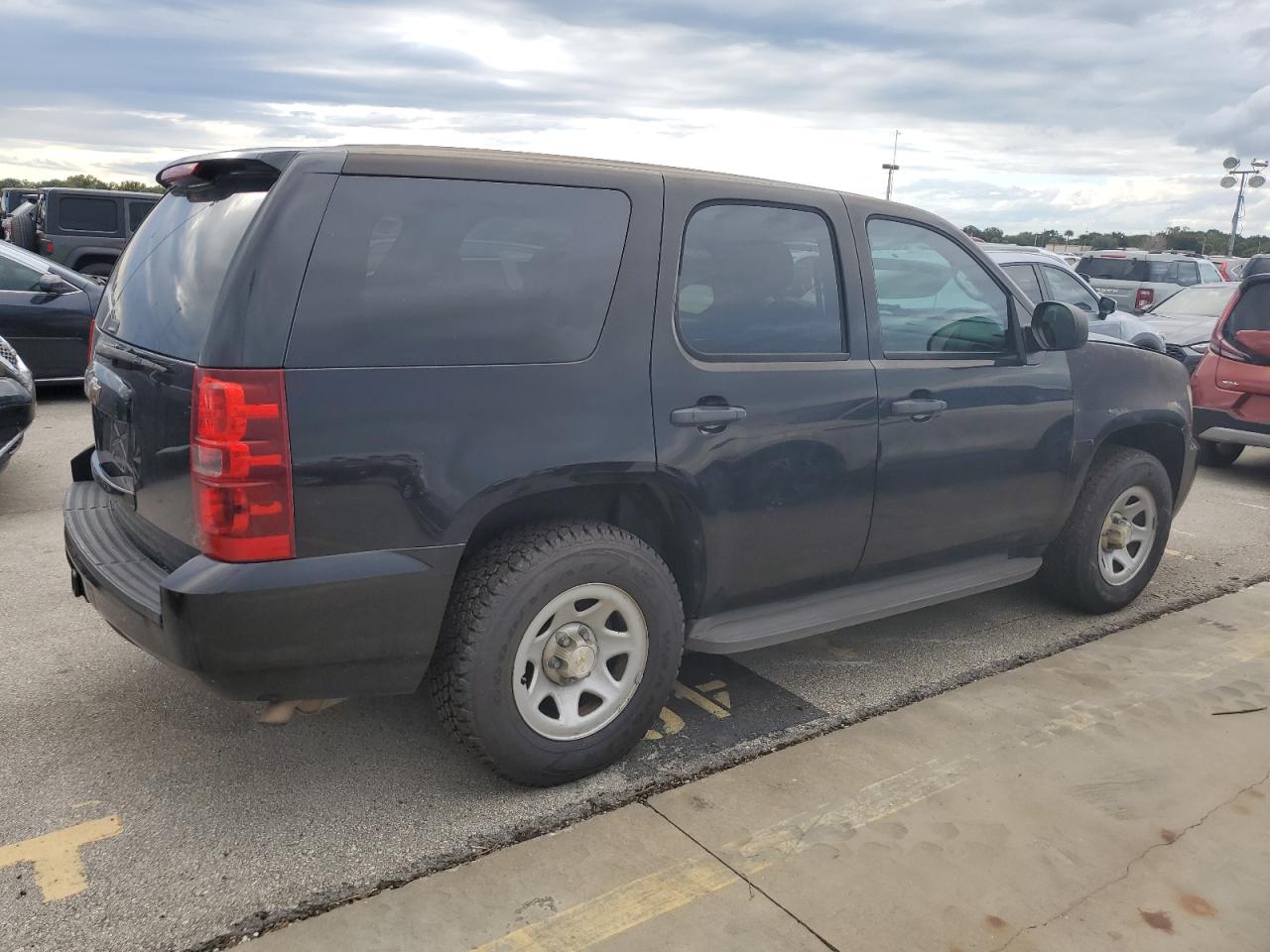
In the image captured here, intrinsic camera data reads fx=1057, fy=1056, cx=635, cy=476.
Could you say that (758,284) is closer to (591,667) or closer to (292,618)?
(591,667)

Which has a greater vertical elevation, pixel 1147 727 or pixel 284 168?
pixel 284 168

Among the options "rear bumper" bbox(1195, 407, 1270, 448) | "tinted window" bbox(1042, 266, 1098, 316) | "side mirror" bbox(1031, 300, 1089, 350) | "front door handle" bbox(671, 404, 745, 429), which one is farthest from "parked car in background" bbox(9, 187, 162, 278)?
"front door handle" bbox(671, 404, 745, 429)

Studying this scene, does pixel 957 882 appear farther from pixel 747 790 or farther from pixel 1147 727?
pixel 1147 727

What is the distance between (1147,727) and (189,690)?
3357 mm

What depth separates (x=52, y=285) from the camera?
922 cm

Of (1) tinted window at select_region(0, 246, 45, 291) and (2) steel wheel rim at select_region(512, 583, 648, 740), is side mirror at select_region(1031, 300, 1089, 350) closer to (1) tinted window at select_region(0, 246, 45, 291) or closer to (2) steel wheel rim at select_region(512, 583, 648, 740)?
(2) steel wheel rim at select_region(512, 583, 648, 740)

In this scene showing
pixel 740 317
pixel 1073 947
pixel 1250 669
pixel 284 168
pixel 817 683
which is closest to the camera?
pixel 1073 947

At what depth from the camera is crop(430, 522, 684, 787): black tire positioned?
2871mm

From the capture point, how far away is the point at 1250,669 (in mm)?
4270

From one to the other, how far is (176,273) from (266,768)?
4.89ft

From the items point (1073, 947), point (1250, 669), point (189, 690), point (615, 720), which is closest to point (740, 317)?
point (615, 720)

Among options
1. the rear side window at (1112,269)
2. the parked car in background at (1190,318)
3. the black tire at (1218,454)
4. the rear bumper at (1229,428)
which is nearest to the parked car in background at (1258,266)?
the rear side window at (1112,269)

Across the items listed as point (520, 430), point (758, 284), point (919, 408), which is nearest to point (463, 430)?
point (520, 430)

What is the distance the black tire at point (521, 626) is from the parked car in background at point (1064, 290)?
8.12m
